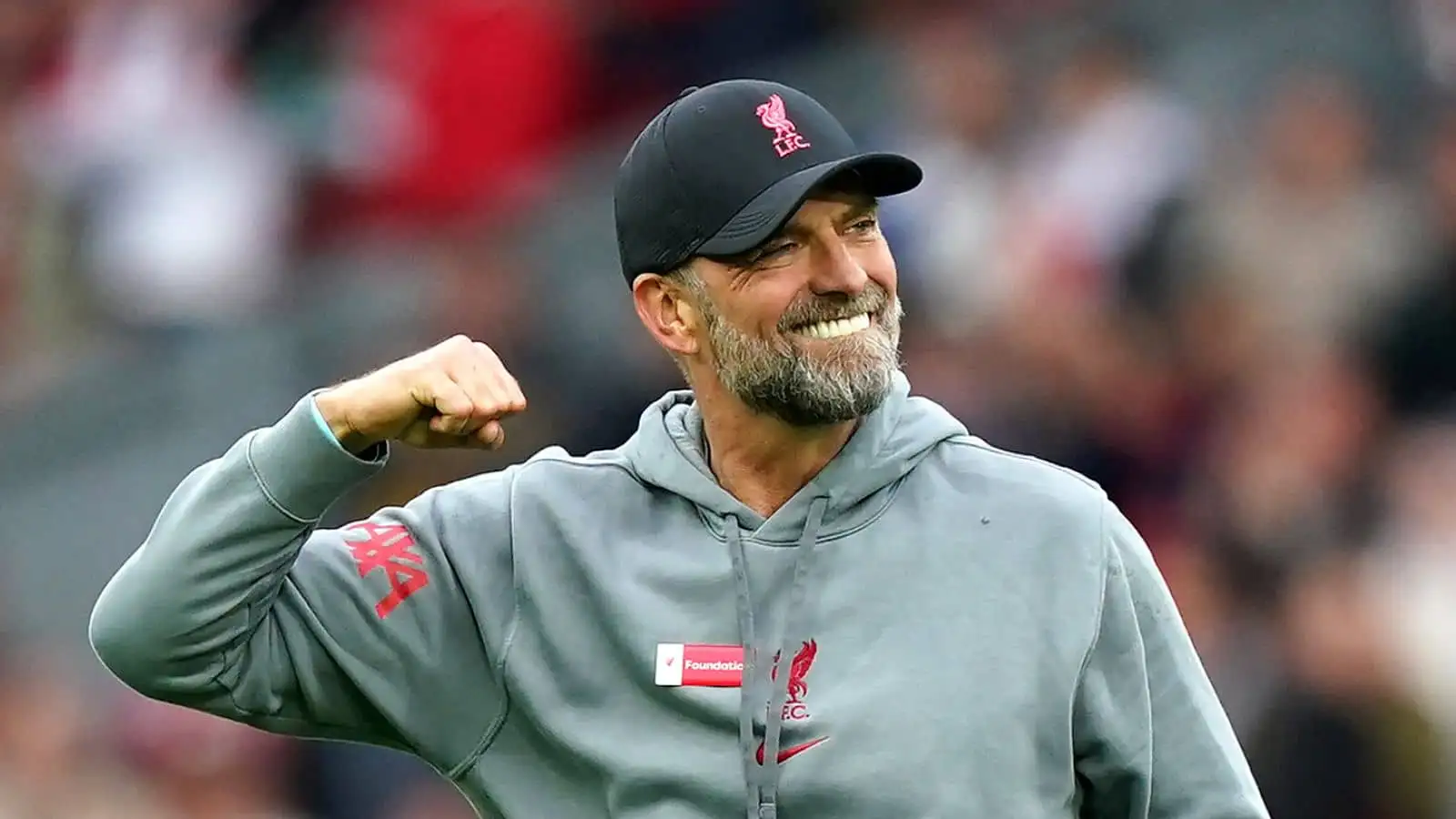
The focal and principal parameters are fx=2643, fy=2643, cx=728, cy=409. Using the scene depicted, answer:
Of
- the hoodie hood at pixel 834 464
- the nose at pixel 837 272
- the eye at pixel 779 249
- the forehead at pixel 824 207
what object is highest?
the forehead at pixel 824 207

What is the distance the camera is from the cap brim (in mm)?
3160

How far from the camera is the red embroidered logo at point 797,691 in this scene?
3.11m

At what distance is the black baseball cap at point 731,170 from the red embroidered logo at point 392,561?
458mm

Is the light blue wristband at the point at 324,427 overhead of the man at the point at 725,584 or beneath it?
overhead

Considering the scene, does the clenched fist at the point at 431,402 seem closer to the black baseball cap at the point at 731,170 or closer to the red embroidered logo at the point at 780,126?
the black baseball cap at the point at 731,170

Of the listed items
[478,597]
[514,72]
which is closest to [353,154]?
[514,72]

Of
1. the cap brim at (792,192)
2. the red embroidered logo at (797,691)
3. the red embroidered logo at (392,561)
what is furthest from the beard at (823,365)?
the red embroidered logo at (392,561)

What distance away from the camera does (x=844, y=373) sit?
3.19 m

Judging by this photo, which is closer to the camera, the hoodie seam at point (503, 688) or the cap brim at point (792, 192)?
the cap brim at point (792, 192)

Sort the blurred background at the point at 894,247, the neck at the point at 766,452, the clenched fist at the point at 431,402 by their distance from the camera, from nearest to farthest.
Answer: the clenched fist at the point at 431,402
the neck at the point at 766,452
the blurred background at the point at 894,247

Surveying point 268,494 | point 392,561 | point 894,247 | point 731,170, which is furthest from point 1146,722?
point 894,247

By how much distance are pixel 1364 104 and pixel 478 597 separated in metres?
3.83

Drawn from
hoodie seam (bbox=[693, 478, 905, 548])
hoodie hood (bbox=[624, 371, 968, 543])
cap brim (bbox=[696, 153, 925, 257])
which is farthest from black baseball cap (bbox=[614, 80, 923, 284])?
hoodie seam (bbox=[693, 478, 905, 548])

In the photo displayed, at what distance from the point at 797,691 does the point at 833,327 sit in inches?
17.5
